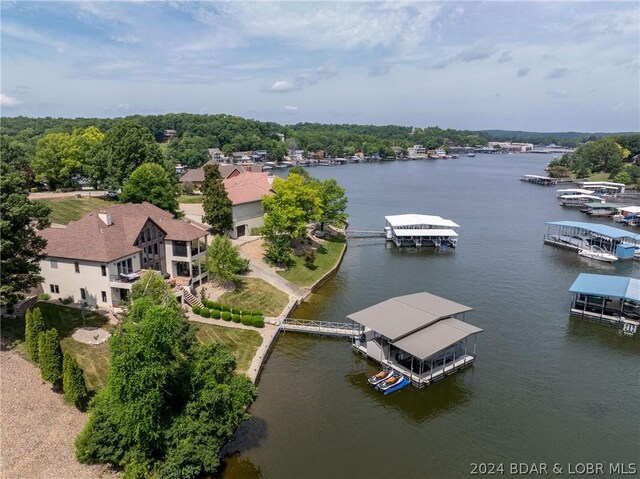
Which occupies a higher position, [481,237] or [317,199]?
[317,199]

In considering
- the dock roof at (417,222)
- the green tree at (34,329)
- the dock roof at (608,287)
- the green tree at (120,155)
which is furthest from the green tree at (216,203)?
the dock roof at (608,287)

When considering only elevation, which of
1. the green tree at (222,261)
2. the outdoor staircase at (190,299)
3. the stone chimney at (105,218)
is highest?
the stone chimney at (105,218)

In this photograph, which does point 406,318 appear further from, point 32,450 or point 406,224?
point 406,224

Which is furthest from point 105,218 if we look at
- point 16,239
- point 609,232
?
point 609,232

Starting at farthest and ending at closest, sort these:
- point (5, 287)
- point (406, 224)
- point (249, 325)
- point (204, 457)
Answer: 1. point (406, 224)
2. point (249, 325)
3. point (5, 287)
4. point (204, 457)

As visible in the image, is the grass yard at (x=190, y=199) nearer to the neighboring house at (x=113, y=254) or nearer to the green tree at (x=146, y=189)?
the green tree at (x=146, y=189)

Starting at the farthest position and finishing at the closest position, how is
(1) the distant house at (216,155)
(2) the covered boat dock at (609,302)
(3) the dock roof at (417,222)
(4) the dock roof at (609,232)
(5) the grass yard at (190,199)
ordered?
(1) the distant house at (216,155) < (5) the grass yard at (190,199) < (3) the dock roof at (417,222) < (4) the dock roof at (609,232) < (2) the covered boat dock at (609,302)

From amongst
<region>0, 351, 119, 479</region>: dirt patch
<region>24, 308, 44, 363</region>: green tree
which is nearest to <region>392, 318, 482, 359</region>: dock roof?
<region>0, 351, 119, 479</region>: dirt patch

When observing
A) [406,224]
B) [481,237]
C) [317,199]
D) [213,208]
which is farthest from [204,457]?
[481,237]
